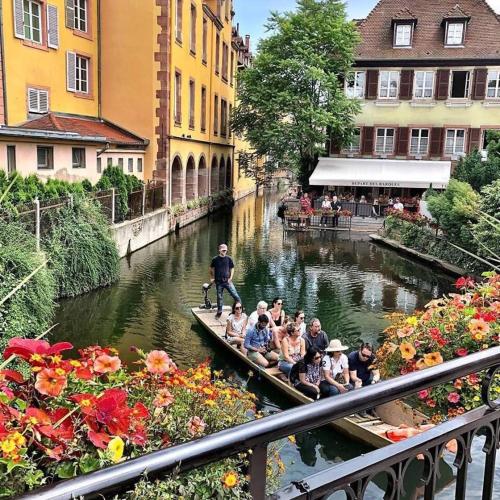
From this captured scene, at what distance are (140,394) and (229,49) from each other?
42.0m

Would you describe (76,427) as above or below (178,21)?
below

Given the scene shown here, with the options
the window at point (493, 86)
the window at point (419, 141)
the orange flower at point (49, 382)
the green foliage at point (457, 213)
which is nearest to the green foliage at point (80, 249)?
the green foliage at point (457, 213)

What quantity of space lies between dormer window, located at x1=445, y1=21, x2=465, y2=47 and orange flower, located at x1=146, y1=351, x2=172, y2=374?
3343cm

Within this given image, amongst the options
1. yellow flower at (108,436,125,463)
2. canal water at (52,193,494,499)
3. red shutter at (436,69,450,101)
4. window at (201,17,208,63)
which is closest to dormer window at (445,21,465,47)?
red shutter at (436,69,450,101)

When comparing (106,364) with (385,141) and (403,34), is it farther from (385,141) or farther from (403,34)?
(403,34)

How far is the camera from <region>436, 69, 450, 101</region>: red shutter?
105ft

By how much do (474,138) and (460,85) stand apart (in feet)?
9.85

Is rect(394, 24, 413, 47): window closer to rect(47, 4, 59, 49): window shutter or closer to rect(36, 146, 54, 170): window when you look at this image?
rect(47, 4, 59, 49): window shutter

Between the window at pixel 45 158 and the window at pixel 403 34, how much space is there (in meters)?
21.7

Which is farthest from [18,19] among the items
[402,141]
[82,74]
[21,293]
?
[402,141]

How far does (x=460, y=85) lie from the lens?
32.1 m

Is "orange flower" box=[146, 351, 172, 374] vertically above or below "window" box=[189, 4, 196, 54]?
below

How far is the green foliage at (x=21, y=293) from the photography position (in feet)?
30.4

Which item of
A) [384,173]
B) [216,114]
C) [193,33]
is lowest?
[384,173]
